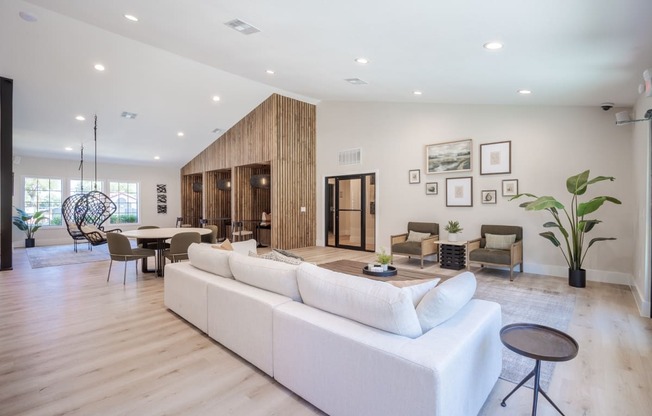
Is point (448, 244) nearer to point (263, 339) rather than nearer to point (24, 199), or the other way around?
point (263, 339)

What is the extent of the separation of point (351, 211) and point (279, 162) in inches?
94.7

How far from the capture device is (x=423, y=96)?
6.16 m

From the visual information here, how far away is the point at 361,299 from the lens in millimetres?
1909

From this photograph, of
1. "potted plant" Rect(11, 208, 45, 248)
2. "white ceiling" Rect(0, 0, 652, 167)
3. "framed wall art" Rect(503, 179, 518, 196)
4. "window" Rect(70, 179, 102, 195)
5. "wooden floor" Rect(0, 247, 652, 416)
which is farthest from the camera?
"window" Rect(70, 179, 102, 195)

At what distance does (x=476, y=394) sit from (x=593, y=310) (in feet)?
10.3

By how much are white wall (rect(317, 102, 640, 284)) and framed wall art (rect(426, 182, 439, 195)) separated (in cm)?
9

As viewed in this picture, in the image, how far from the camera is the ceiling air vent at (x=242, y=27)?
3740 mm

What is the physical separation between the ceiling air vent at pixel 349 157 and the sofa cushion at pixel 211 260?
5.60 meters

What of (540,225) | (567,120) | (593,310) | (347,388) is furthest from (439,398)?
(567,120)

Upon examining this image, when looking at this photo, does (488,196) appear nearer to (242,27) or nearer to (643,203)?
(643,203)

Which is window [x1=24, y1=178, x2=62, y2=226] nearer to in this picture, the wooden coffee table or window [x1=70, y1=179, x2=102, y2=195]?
window [x1=70, y1=179, x2=102, y2=195]

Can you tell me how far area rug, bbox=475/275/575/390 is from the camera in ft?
8.45

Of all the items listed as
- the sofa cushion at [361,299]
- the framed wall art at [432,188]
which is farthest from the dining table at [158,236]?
the framed wall art at [432,188]

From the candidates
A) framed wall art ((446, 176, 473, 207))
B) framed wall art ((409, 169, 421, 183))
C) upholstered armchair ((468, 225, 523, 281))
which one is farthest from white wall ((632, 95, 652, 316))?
framed wall art ((409, 169, 421, 183))
